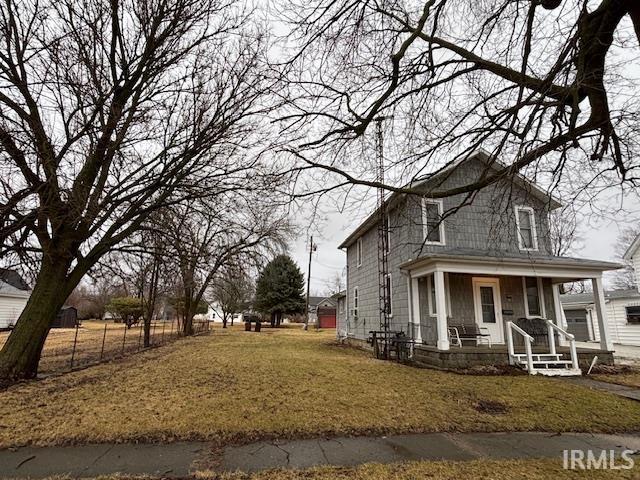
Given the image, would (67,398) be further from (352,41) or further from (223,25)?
(223,25)

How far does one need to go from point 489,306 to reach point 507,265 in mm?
1917

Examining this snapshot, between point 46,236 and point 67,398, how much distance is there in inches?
139

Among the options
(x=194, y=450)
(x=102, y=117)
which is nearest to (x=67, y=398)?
(x=194, y=450)

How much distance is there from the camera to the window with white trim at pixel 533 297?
12.4m

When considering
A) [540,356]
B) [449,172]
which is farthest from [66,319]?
[449,172]

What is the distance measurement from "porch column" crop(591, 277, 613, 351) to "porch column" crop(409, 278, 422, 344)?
5.24 m

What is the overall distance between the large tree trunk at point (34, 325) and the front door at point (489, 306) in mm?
11683

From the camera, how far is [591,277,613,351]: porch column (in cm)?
1073

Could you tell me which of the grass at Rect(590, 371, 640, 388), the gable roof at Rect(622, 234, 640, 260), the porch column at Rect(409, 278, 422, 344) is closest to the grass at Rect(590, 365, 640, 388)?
the grass at Rect(590, 371, 640, 388)

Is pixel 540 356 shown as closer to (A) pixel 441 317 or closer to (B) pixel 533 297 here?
(A) pixel 441 317

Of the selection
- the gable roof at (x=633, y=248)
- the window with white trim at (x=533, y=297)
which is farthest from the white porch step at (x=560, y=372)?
the gable roof at (x=633, y=248)

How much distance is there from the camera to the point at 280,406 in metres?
5.86

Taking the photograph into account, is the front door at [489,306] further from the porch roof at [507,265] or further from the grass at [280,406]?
the grass at [280,406]

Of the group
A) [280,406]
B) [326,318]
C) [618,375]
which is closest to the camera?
[280,406]
